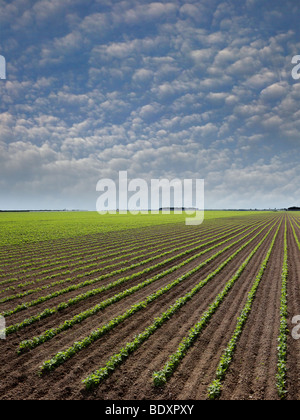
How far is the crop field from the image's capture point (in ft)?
22.3

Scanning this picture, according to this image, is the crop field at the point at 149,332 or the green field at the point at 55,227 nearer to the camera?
the crop field at the point at 149,332

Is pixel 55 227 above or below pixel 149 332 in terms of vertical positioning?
above

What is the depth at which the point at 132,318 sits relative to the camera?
35.3 ft

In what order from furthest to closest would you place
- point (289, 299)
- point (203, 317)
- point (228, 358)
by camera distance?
point (289, 299) → point (203, 317) → point (228, 358)

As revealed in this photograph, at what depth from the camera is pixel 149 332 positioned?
9.51 metres

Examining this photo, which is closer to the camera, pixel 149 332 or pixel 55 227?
pixel 149 332

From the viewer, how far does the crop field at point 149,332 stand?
6.80 meters

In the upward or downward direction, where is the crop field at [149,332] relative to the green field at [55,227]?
downward

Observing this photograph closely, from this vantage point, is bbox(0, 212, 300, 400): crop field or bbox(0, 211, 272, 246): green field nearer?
bbox(0, 212, 300, 400): crop field

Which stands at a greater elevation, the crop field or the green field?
the green field
